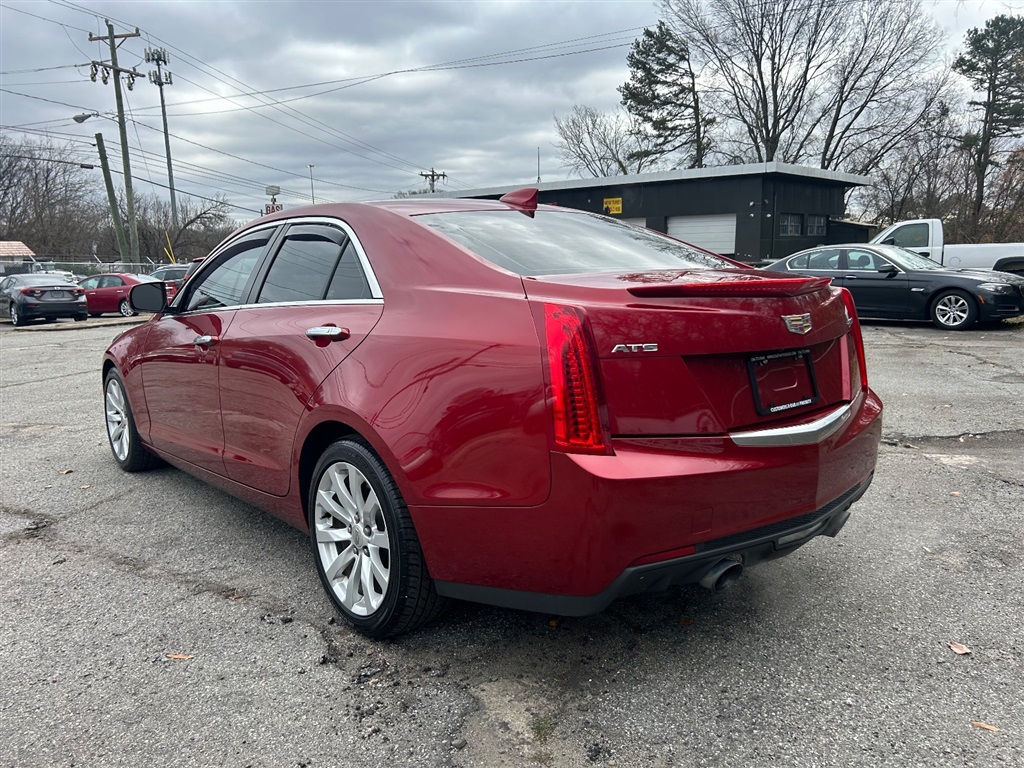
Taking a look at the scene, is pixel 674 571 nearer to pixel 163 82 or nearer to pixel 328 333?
pixel 328 333

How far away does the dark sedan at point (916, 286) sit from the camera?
11766mm

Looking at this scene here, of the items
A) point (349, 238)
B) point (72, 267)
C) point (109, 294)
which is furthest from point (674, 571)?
point (72, 267)

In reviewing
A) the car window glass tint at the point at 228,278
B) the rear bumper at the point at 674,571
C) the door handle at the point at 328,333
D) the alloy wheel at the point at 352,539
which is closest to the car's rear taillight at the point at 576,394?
the rear bumper at the point at 674,571

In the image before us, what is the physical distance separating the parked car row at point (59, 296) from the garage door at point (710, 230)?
17453 millimetres

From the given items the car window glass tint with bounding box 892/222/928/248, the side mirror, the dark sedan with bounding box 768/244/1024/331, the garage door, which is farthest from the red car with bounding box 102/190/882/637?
the garage door

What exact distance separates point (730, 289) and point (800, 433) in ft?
1.73

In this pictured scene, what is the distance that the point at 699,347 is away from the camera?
2.21 meters

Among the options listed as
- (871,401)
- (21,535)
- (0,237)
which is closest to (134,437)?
(21,535)

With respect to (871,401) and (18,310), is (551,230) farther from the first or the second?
(18,310)

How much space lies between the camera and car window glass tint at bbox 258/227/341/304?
3.14 metres

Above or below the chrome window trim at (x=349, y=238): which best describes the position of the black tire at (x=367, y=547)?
below

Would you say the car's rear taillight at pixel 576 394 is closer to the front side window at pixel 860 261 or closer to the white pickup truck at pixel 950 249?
the front side window at pixel 860 261

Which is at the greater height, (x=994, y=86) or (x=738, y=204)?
(x=994, y=86)

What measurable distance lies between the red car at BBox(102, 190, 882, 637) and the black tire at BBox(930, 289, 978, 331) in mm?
10851
